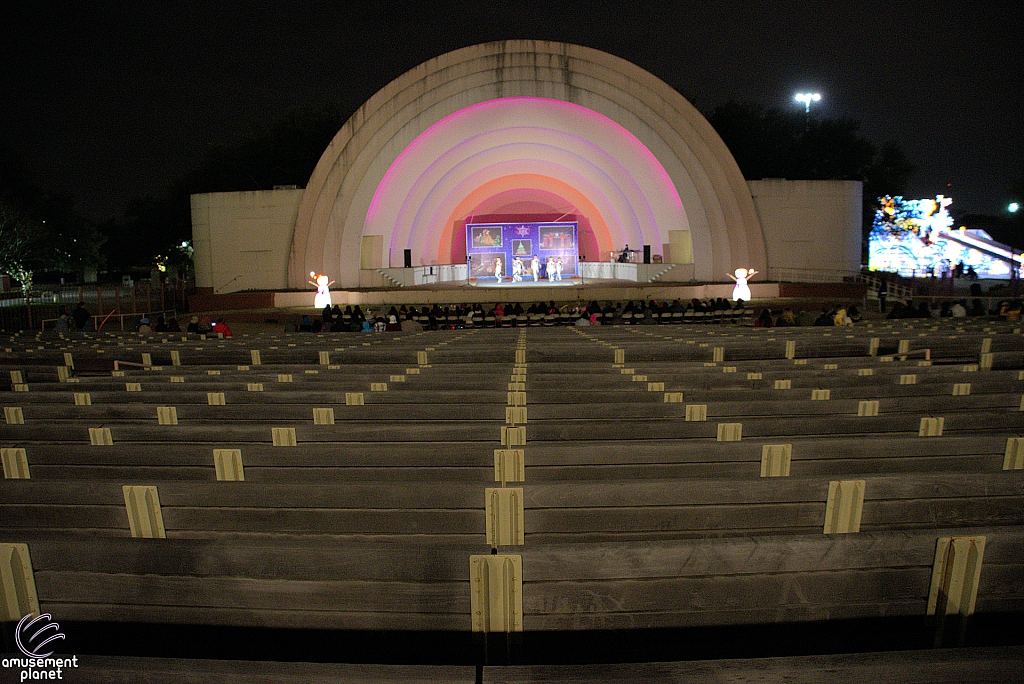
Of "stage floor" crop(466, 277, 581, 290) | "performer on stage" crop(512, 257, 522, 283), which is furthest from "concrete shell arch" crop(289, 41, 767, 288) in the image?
"performer on stage" crop(512, 257, 522, 283)

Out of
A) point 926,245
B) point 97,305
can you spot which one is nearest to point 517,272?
point 97,305

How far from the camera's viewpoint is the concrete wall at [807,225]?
28500mm

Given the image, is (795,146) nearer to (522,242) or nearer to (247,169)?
(522,242)

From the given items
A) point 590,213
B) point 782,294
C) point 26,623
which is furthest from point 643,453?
point 590,213

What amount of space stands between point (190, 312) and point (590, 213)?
94.1 ft

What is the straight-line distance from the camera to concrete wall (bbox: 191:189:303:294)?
93.9 feet

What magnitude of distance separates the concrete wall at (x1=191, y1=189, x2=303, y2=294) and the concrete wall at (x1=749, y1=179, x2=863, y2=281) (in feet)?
74.4

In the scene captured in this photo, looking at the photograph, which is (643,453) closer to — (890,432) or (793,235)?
(890,432)

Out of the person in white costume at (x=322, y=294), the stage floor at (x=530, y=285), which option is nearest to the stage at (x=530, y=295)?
the person in white costume at (x=322, y=294)

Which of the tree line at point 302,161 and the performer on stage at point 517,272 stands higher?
the tree line at point 302,161

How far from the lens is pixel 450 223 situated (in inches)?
1839

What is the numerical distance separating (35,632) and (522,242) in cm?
3972

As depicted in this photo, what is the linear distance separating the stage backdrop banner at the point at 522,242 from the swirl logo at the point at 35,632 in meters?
38.8

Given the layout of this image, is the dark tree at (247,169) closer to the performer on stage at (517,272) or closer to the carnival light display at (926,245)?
the performer on stage at (517,272)
